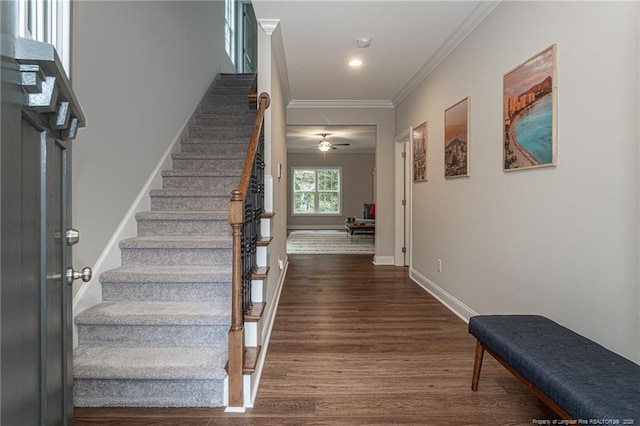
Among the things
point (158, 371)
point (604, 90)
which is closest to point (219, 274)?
point (158, 371)

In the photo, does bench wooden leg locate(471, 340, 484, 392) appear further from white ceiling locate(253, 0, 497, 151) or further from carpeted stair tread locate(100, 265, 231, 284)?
white ceiling locate(253, 0, 497, 151)

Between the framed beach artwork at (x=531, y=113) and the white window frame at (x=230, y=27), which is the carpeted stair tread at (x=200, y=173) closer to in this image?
the framed beach artwork at (x=531, y=113)

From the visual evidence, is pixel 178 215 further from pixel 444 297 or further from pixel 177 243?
pixel 444 297

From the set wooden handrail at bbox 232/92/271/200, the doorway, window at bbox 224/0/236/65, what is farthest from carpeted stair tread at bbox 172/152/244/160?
window at bbox 224/0/236/65

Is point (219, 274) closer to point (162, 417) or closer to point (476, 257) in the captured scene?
point (162, 417)

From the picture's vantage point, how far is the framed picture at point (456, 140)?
3.16m

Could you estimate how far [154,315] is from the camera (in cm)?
212

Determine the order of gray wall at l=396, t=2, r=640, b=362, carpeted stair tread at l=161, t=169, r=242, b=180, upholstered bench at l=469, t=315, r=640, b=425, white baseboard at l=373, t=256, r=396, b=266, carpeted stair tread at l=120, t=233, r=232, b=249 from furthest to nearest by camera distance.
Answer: white baseboard at l=373, t=256, r=396, b=266 < carpeted stair tread at l=161, t=169, r=242, b=180 < carpeted stair tread at l=120, t=233, r=232, b=249 < gray wall at l=396, t=2, r=640, b=362 < upholstered bench at l=469, t=315, r=640, b=425

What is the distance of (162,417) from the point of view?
1787 mm

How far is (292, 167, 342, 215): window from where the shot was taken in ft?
39.8

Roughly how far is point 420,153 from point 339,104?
176 centimetres

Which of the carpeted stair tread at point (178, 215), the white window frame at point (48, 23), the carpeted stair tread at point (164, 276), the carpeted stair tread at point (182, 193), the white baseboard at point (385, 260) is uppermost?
the white window frame at point (48, 23)

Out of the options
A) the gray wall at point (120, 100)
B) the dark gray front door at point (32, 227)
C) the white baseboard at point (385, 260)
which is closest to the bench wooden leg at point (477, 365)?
the dark gray front door at point (32, 227)

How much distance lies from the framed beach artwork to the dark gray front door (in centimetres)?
227
